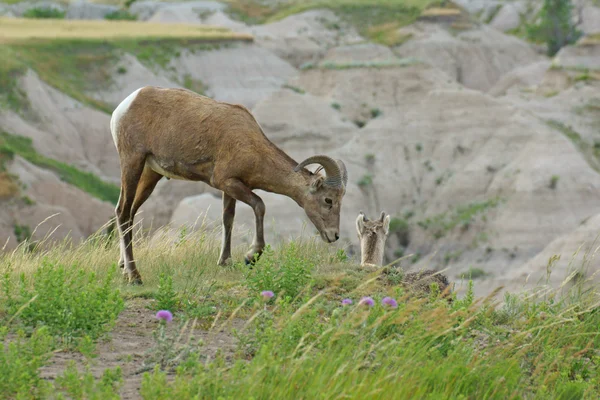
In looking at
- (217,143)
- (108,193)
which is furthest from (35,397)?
(108,193)

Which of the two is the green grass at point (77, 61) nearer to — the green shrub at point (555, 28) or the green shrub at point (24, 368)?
the green shrub at point (555, 28)

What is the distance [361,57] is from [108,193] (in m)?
29.9

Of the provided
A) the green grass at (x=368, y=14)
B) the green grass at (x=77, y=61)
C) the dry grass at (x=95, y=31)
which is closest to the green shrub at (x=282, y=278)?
the green grass at (x=77, y=61)

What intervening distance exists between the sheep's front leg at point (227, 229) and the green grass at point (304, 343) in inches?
61.1

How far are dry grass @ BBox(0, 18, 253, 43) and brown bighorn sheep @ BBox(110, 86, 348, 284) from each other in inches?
2825

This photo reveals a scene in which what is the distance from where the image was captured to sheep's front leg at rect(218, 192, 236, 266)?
453 inches

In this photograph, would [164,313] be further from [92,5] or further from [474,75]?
[92,5]

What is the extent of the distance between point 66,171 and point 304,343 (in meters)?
56.9

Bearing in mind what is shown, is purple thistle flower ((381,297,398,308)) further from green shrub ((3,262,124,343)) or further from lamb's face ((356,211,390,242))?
lamb's face ((356,211,390,242))

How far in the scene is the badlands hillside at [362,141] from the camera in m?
53.3

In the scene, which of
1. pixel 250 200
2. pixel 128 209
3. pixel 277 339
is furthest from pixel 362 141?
pixel 277 339

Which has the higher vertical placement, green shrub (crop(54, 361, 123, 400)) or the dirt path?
green shrub (crop(54, 361, 123, 400))

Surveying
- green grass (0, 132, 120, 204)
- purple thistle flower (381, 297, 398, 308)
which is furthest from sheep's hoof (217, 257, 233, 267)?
green grass (0, 132, 120, 204)

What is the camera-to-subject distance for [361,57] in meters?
84.9
